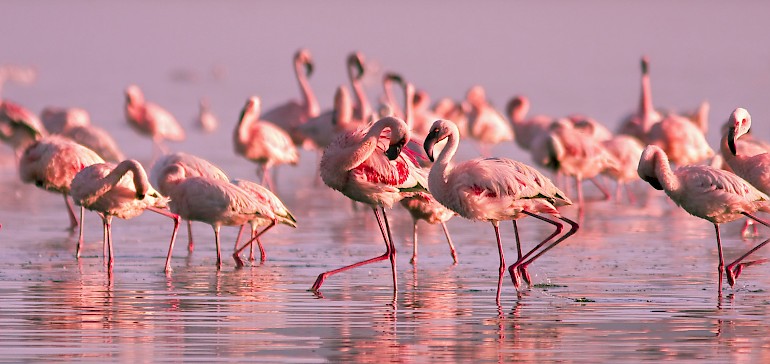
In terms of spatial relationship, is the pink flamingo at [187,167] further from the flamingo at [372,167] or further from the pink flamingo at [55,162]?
the flamingo at [372,167]

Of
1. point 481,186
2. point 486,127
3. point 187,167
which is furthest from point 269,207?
point 486,127

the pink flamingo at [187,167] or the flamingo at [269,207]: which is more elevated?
the pink flamingo at [187,167]

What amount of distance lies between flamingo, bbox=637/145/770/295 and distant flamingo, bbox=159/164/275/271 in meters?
2.97

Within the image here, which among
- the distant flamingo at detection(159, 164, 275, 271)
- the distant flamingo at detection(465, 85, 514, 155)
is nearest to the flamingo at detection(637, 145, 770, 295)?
the distant flamingo at detection(159, 164, 275, 271)

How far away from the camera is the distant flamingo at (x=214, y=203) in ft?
36.0

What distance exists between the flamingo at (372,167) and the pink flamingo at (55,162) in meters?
3.36

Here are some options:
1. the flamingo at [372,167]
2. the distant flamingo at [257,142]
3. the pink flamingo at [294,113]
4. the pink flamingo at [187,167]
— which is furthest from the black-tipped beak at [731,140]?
the pink flamingo at [294,113]

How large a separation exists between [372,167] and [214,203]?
142cm

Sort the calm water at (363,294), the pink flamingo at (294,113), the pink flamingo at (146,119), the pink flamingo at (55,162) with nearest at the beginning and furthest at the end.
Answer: the calm water at (363,294) → the pink flamingo at (55,162) → the pink flamingo at (294,113) → the pink flamingo at (146,119)

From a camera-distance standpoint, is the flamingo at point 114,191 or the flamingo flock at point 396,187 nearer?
the flamingo flock at point 396,187

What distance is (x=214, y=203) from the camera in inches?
432

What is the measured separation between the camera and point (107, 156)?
60.6 ft

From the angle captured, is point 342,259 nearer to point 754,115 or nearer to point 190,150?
point 190,150

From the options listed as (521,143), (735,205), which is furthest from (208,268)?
(521,143)
